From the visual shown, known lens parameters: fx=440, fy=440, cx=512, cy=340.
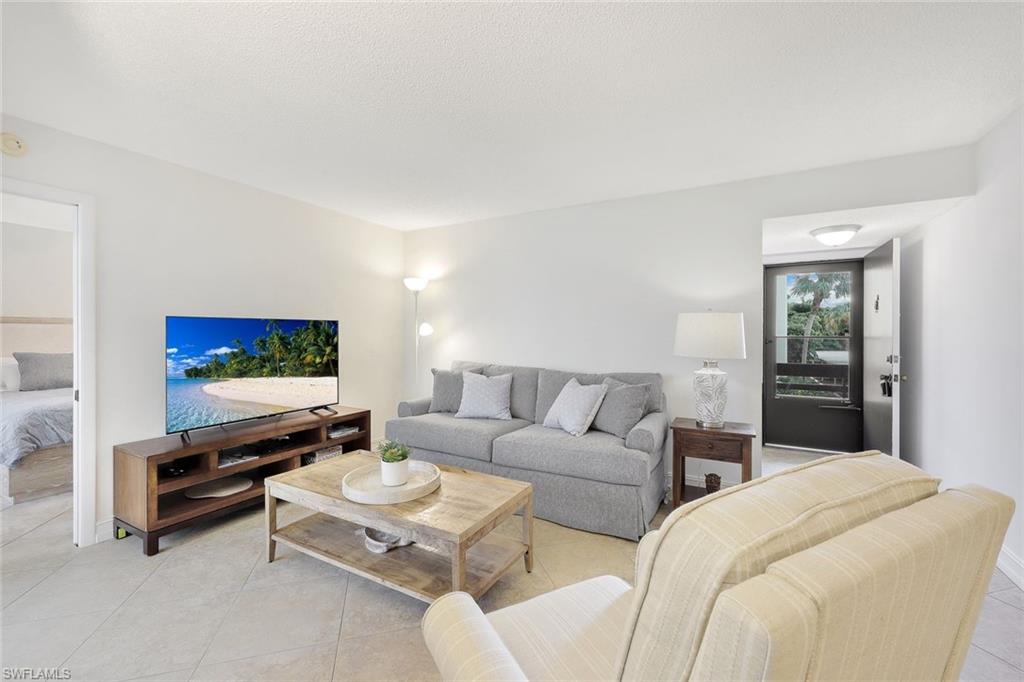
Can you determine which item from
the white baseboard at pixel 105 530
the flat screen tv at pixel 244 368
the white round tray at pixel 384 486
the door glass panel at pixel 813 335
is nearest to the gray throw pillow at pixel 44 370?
the white baseboard at pixel 105 530

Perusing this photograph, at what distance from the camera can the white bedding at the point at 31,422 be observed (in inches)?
124

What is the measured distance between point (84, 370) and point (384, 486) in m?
1.94

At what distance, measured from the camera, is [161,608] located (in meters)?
1.94

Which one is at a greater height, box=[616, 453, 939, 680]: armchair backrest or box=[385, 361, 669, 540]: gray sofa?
box=[616, 453, 939, 680]: armchair backrest

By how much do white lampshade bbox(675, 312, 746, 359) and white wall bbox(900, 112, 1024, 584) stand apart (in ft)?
3.97

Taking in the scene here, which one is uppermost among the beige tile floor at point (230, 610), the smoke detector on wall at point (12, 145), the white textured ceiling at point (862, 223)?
the smoke detector on wall at point (12, 145)

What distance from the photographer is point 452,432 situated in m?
3.27

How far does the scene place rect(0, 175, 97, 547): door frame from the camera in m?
2.50

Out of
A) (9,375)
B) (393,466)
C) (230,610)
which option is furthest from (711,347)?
(9,375)

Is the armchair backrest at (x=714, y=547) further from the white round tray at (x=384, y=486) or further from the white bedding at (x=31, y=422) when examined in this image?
the white bedding at (x=31, y=422)

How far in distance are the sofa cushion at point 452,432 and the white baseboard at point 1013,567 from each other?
2703 mm

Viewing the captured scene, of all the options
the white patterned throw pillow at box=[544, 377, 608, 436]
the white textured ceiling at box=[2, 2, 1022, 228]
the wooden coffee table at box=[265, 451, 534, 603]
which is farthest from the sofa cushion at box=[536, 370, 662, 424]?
the white textured ceiling at box=[2, 2, 1022, 228]

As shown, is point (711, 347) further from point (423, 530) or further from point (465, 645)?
point (465, 645)

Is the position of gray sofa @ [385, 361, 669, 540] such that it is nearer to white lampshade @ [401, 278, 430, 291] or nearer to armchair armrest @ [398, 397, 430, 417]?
armchair armrest @ [398, 397, 430, 417]
